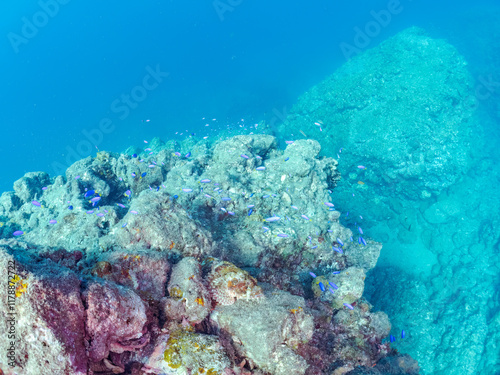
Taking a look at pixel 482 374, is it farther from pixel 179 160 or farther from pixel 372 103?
pixel 372 103

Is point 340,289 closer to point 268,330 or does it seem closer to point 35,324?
point 268,330

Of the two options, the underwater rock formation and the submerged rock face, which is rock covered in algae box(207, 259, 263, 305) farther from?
the submerged rock face

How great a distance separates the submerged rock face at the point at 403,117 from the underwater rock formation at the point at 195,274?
7624 mm

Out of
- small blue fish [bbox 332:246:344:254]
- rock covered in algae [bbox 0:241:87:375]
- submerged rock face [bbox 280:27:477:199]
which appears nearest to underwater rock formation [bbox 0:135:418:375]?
rock covered in algae [bbox 0:241:87:375]

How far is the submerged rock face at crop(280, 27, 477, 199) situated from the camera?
15.3m

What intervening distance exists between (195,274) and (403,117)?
16960 millimetres

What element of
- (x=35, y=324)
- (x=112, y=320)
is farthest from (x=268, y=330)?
(x=35, y=324)

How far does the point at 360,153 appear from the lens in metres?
16.1

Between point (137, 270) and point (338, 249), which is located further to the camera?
point (338, 249)

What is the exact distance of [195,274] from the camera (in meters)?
3.62

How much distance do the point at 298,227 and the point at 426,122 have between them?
13.9 meters

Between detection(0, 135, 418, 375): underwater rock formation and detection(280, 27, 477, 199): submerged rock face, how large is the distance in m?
7.62

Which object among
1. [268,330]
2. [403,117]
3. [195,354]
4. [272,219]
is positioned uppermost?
[403,117]

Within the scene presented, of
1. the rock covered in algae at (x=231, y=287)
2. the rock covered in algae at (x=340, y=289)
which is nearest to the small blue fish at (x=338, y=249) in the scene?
the rock covered in algae at (x=340, y=289)
